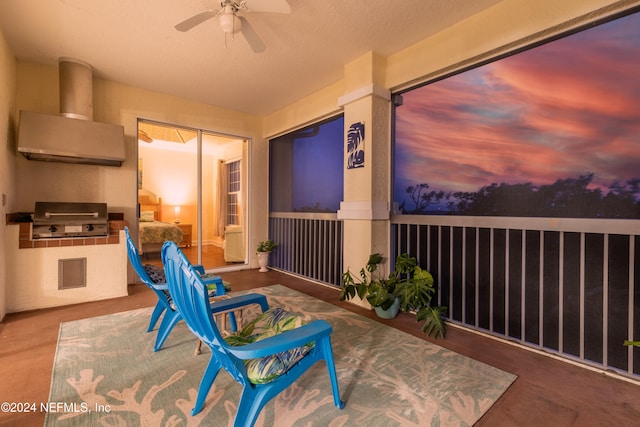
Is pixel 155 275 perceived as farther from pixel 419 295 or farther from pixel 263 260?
pixel 263 260

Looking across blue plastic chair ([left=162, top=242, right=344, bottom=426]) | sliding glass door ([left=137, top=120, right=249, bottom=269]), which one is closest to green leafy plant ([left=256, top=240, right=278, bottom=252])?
sliding glass door ([left=137, top=120, right=249, bottom=269])

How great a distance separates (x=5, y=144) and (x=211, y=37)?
2.32 m

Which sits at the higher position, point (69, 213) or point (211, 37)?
point (211, 37)

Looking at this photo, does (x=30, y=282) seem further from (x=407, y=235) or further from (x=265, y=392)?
(x=407, y=235)

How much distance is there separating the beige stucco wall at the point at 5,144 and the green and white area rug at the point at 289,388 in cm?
113

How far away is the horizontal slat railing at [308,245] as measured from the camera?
393 centimetres

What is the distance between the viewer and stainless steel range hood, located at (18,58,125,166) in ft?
9.97

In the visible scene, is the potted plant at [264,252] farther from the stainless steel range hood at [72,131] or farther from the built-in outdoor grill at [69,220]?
the stainless steel range hood at [72,131]

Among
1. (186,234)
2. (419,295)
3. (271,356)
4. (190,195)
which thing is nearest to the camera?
(271,356)

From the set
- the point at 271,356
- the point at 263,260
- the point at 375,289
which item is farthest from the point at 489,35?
the point at 263,260

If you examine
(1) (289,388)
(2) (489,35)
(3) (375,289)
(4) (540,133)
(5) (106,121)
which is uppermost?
(2) (489,35)

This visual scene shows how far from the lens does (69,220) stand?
127 inches

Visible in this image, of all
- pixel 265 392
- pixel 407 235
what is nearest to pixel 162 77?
pixel 407 235

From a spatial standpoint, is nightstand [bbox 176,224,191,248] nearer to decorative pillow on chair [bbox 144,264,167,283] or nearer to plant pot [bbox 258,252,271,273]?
plant pot [bbox 258,252,271,273]
